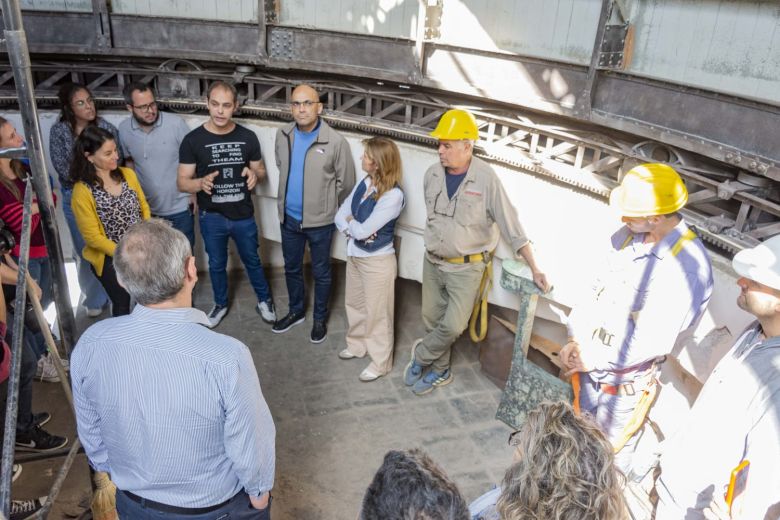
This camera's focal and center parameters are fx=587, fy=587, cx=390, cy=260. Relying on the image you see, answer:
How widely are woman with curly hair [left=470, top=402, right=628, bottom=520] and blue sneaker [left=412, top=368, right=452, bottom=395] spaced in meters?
2.69

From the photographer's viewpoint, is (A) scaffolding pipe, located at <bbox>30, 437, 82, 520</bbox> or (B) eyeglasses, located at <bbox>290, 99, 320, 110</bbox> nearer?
(A) scaffolding pipe, located at <bbox>30, 437, 82, 520</bbox>

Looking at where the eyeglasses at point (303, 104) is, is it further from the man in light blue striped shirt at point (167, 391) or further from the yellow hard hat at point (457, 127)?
the man in light blue striped shirt at point (167, 391)

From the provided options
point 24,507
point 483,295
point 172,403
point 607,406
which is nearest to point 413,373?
point 483,295

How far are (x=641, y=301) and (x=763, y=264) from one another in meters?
0.80

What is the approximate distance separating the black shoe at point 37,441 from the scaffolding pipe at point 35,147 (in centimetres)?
86

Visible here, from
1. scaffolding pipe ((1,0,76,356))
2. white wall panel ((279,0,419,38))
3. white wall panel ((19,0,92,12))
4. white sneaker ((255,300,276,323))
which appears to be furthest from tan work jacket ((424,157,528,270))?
white wall panel ((19,0,92,12))

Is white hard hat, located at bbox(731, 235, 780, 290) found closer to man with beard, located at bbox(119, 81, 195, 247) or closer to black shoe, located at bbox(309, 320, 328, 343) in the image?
black shoe, located at bbox(309, 320, 328, 343)

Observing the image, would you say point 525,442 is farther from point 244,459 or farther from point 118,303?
point 118,303

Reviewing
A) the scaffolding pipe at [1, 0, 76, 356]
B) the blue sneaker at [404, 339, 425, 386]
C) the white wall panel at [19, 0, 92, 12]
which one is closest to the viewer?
the scaffolding pipe at [1, 0, 76, 356]

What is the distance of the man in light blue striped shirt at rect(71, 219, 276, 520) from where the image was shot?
1.95 metres

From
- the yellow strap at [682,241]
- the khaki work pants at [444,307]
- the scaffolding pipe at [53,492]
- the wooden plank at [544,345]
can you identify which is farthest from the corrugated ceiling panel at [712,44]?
the scaffolding pipe at [53,492]

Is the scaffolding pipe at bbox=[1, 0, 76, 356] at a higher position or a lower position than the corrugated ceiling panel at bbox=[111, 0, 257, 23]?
lower

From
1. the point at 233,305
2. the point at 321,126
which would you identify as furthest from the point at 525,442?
the point at 233,305

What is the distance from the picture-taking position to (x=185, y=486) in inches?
82.8
